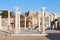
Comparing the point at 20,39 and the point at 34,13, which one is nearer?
the point at 20,39

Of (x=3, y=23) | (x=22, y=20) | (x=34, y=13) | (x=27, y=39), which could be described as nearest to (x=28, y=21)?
(x=22, y=20)

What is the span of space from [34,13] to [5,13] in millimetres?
11149

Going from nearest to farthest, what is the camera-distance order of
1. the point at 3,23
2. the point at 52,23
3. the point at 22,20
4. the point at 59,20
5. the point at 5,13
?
the point at 59,20
the point at 52,23
the point at 3,23
the point at 22,20
the point at 5,13

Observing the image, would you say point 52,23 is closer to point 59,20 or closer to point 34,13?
point 59,20

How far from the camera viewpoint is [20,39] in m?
16.1

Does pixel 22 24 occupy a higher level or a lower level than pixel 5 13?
lower

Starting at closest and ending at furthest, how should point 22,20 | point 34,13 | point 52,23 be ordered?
point 52,23, point 22,20, point 34,13

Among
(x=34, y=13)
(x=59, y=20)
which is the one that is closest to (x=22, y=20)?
(x=34, y=13)

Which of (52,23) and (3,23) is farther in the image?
(3,23)

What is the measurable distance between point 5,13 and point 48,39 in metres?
44.6

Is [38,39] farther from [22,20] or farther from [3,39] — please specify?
[22,20]

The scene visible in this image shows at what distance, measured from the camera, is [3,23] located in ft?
162

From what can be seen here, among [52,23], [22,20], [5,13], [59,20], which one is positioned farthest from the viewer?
[5,13]

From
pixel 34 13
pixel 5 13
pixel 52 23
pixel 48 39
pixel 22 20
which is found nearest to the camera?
pixel 48 39
